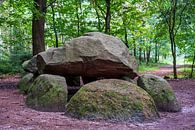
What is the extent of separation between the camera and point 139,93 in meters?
6.69

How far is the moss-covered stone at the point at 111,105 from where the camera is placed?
6.13 metres

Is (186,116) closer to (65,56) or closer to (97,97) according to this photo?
(97,97)

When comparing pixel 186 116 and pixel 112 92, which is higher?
pixel 112 92

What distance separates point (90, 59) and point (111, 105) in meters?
1.93

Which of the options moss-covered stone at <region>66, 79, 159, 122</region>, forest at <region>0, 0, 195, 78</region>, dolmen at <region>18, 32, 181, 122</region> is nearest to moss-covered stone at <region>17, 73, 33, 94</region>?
dolmen at <region>18, 32, 181, 122</region>

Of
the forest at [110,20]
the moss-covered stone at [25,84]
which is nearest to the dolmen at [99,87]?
the moss-covered stone at [25,84]

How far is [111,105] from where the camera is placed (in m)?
6.21

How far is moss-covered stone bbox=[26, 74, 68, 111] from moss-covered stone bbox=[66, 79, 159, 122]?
0.63 m

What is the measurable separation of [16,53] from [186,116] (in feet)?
51.7

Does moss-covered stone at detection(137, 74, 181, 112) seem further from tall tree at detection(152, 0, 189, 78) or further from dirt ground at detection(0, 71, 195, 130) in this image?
tall tree at detection(152, 0, 189, 78)

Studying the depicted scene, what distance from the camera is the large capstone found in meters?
7.80

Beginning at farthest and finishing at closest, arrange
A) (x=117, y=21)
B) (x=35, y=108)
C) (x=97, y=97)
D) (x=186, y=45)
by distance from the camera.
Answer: (x=117, y=21)
(x=186, y=45)
(x=35, y=108)
(x=97, y=97)

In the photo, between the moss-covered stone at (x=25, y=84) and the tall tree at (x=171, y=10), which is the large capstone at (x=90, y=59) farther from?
the tall tree at (x=171, y=10)

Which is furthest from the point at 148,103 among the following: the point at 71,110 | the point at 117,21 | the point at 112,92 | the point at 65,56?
the point at 117,21
